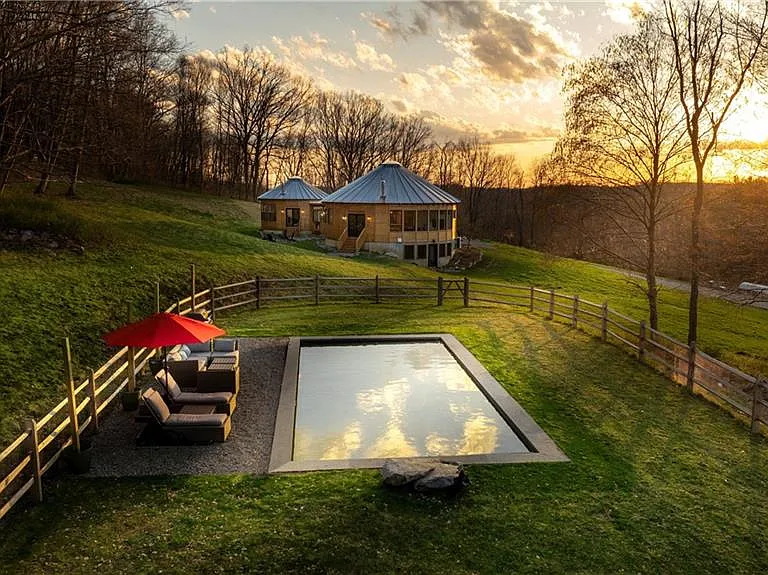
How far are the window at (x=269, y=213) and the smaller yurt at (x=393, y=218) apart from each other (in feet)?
23.2

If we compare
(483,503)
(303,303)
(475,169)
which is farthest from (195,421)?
(475,169)

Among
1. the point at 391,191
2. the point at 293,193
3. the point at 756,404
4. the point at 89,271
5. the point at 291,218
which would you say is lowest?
the point at 756,404

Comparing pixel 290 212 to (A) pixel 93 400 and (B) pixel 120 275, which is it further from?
(A) pixel 93 400

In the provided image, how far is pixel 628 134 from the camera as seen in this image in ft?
61.6

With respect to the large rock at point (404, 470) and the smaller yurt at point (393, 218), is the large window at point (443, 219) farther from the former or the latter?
the large rock at point (404, 470)

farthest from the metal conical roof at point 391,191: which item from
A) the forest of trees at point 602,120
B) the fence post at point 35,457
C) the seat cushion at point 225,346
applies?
the fence post at point 35,457

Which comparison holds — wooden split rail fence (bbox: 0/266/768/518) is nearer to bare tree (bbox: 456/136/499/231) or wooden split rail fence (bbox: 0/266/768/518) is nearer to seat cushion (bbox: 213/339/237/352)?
seat cushion (bbox: 213/339/237/352)

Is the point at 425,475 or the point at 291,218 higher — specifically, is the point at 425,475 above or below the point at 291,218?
below

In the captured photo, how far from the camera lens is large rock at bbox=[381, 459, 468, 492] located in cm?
748

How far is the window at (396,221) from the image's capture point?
37250 millimetres

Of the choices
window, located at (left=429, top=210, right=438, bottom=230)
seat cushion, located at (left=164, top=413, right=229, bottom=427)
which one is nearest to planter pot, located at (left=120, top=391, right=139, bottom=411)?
seat cushion, located at (left=164, top=413, right=229, bottom=427)

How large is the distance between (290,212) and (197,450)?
3755cm

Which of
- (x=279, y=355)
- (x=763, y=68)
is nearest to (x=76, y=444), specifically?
(x=279, y=355)

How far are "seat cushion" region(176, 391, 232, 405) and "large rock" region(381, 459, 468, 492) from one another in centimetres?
366
